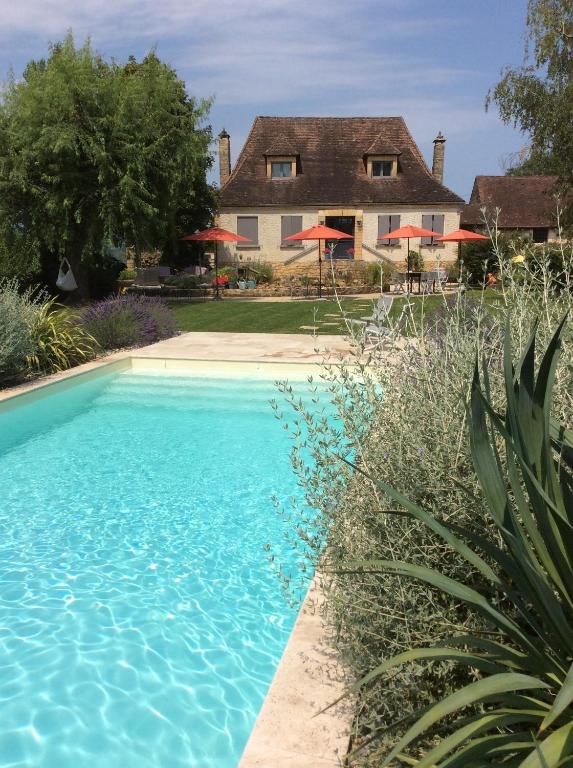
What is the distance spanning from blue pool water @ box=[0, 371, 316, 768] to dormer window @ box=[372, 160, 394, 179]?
93.5 feet

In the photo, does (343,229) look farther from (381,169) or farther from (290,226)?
(381,169)

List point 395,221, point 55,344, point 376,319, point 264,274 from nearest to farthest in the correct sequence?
1. point 376,319
2. point 55,344
3. point 264,274
4. point 395,221

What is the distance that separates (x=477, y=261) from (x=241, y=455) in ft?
74.5

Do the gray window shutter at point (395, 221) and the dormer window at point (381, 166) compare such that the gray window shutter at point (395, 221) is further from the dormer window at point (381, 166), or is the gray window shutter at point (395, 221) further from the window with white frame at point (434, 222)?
the dormer window at point (381, 166)

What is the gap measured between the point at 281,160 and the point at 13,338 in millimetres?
26886

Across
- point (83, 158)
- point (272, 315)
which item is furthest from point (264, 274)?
point (83, 158)

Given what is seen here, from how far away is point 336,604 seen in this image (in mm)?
2707

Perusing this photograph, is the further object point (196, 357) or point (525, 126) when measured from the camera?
point (525, 126)

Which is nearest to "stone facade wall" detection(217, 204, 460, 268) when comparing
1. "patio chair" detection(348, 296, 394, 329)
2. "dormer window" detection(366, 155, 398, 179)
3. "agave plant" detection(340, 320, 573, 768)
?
"dormer window" detection(366, 155, 398, 179)

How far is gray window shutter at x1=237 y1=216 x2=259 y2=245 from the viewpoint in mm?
33438

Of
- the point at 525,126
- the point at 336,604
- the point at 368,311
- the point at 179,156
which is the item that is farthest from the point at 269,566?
the point at 525,126

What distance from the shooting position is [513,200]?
44.9m

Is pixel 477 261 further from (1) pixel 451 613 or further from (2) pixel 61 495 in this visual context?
(1) pixel 451 613

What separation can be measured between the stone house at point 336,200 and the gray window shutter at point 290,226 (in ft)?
0.17
